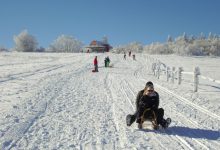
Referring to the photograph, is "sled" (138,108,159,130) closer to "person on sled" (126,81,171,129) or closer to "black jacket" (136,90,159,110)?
"person on sled" (126,81,171,129)

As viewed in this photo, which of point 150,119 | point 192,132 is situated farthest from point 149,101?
point 192,132

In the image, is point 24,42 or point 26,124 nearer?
point 26,124

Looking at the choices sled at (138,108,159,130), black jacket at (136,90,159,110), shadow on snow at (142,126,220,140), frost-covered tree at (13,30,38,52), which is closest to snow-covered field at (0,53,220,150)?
shadow on snow at (142,126,220,140)

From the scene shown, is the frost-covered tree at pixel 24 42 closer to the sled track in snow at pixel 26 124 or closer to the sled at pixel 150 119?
the sled track in snow at pixel 26 124

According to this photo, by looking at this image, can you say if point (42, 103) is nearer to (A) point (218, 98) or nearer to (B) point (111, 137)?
(B) point (111, 137)

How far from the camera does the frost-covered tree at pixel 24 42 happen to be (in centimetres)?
16188

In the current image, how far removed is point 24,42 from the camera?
162500 millimetres

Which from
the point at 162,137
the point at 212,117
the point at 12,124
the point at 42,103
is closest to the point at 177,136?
the point at 162,137

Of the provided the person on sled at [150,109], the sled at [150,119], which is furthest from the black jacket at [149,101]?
the sled at [150,119]

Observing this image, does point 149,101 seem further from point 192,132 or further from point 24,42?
point 24,42

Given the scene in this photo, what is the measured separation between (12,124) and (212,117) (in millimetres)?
6793

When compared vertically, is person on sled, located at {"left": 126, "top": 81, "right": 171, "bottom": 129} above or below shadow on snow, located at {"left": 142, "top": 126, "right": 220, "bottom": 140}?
above

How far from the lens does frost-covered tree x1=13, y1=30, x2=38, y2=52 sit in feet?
531

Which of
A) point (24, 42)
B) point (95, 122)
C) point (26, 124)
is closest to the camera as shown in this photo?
point (26, 124)
